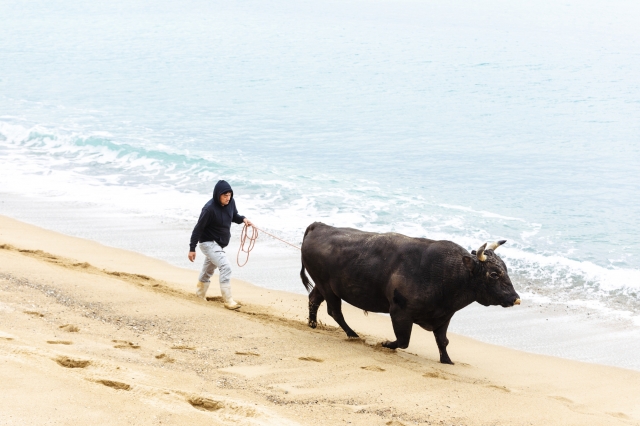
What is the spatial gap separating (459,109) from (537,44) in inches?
929

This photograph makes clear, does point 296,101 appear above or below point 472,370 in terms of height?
above

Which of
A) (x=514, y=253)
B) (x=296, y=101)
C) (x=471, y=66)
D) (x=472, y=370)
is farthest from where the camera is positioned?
(x=471, y=66)

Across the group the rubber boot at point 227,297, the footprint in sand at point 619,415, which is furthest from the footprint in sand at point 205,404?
the rubber boot at point 227,297

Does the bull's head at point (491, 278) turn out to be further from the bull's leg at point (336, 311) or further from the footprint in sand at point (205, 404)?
the footprint in sand at point (205, 404)

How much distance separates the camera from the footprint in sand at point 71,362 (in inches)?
289

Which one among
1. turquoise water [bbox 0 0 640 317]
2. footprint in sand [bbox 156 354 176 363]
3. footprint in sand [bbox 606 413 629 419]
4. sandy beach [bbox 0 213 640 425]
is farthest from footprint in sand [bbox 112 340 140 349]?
footprint in sand [bbox 606 413 629 419]

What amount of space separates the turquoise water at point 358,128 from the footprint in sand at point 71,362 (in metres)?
6.06

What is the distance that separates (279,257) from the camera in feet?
48.0

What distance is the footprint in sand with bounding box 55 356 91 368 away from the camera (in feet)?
24.1

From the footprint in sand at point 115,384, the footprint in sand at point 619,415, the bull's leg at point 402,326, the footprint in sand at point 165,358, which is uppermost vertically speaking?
the bull's leg at point 402,326

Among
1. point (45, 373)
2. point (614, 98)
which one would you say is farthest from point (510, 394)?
point (614, 98)

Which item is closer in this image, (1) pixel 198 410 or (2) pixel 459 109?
(1) pixel 198 410

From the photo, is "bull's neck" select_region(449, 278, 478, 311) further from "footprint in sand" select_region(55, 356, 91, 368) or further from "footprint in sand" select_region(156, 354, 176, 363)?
"footprint in sand" select_region(55, 356, 91, 368)

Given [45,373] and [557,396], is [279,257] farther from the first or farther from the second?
[45,373]
